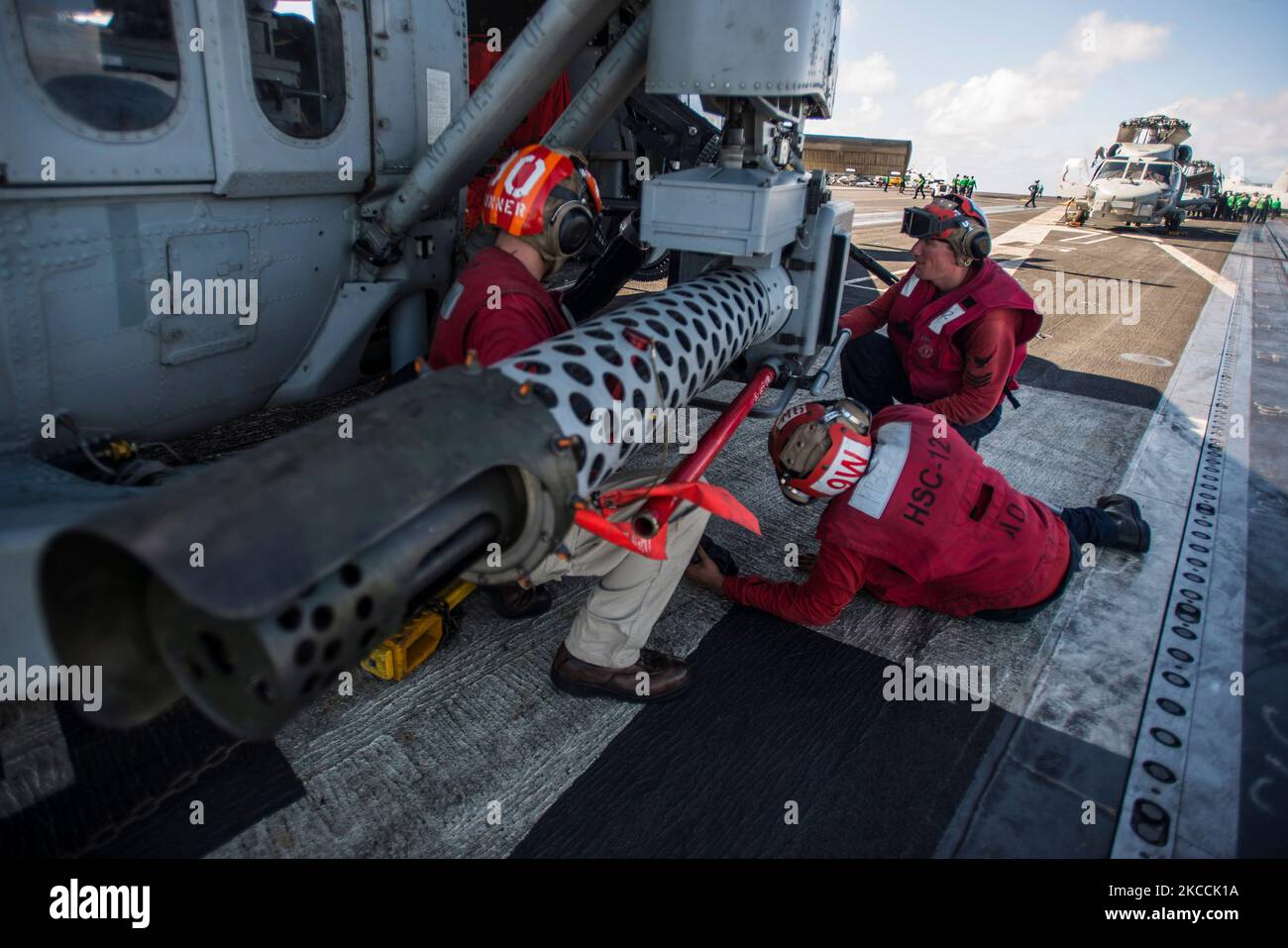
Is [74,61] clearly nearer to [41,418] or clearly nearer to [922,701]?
[41,418]

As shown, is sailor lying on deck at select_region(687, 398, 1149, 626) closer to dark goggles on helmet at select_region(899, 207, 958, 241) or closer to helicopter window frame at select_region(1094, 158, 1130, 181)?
dark goggles on helmet at select_region(899, 207, 958, 241)

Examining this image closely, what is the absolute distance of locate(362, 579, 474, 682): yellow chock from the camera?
2.62 metres

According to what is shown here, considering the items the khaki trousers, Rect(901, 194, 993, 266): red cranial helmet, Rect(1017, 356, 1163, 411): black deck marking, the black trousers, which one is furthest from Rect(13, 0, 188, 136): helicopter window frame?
Rect(1017, 356, 1163, 411): black deck marking

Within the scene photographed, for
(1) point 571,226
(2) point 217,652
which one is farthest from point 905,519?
(2) point 217,652

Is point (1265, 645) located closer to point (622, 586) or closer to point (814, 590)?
point (814, 590)

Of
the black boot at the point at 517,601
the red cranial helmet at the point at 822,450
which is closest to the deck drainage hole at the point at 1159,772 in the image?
the red cranial helmet at the point at 822,450

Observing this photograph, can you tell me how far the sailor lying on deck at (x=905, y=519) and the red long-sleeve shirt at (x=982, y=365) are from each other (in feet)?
2.87

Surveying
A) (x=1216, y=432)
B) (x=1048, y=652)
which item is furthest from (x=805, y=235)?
(x=1216, y=432)

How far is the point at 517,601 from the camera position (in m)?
3.14

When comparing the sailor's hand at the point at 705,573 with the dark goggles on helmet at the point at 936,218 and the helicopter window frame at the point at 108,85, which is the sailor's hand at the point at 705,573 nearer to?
the dark goggles on helmet at the point at 936,218

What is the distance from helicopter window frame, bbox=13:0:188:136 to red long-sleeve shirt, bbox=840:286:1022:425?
12.0ft

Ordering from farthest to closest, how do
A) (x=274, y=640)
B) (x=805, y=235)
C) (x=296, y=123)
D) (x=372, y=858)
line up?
(x=805, y=235)
(x=296, y=123)
(x=372, y=858)
(x=274, y=640)

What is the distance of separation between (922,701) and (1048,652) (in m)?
0.72

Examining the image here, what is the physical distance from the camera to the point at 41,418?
8.14ft
